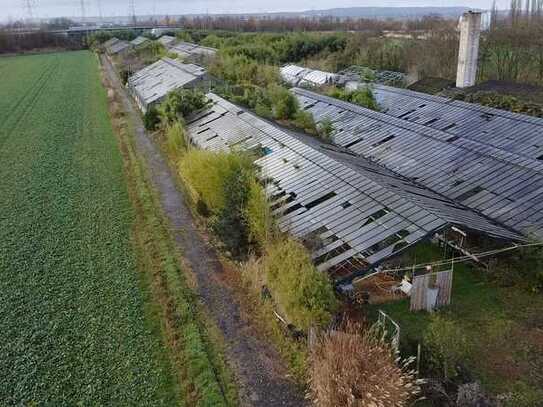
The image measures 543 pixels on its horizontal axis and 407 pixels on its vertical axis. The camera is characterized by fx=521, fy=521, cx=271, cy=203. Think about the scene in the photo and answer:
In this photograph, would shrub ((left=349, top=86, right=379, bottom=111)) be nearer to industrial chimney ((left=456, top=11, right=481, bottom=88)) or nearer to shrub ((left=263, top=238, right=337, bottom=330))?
industrial chimney ((left=456, top=11, right=481, bottom=88))

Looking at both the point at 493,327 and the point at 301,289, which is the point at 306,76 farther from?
the point at 301,289

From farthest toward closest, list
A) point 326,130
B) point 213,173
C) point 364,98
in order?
point 364,98 → point 326,130 → point 213,173

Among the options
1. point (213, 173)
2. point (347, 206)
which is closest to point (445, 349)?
point (347, 206)

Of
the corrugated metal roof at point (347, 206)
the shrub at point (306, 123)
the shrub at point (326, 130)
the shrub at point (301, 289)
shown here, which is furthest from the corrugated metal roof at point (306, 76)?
the shrub at point (301, 289)

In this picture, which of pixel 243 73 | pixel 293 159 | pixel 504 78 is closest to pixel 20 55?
pixel 243 73

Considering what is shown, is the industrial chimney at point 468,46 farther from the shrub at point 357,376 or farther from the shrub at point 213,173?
the shrub at point 357,376

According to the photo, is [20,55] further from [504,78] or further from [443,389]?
[443,389]
